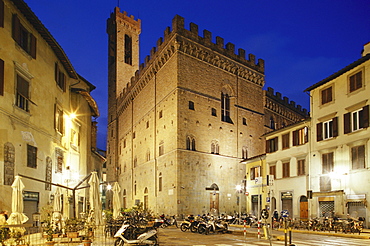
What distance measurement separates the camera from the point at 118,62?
59.5 meters

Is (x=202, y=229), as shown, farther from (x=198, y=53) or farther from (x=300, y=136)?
(x=198, y=53)

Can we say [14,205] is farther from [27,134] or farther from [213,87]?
[213,87]

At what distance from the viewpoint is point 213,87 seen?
3872 cm

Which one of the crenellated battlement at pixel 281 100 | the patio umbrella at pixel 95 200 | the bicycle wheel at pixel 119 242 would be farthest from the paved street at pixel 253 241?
the crenellated battlement at pixel 281 100

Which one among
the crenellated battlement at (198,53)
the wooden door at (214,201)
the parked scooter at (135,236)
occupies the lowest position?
the wooden door at (214,201)

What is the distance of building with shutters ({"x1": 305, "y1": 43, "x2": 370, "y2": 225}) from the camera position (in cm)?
2139

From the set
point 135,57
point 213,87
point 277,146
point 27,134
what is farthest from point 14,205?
point 135,57

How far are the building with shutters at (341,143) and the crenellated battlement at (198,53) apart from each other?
47.5ft

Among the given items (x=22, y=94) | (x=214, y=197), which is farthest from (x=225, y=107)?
(x=22, y=94)

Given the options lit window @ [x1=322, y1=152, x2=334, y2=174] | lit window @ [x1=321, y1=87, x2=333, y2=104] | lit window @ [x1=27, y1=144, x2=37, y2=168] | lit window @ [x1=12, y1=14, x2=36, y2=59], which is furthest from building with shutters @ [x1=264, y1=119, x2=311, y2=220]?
lit window @ [x1=12, y1=14, x2=36, y2=59]

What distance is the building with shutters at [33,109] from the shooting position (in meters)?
16.3

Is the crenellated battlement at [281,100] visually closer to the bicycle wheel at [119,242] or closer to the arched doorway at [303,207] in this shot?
the arched doorway at [303,207]

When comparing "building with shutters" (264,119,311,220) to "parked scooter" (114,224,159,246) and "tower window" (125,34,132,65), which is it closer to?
"parked scooter" (114,224,159,246)

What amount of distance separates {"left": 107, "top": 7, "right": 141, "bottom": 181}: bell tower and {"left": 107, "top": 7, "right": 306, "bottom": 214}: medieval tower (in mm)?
11875
